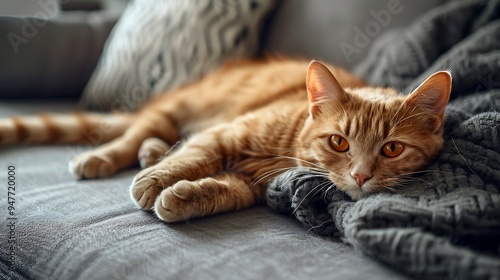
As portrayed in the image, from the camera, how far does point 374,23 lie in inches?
67.2

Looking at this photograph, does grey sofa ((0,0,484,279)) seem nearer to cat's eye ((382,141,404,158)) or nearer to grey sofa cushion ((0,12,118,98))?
cat's eye ((382,141,404,158))

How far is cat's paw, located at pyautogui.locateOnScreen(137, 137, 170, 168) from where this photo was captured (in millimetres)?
1492

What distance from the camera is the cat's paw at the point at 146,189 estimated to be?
1.11 m

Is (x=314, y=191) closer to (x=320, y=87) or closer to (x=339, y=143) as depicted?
(x=339, y=143)

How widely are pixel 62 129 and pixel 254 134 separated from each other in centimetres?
80

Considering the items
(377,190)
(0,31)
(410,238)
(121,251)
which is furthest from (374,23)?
(0,31)

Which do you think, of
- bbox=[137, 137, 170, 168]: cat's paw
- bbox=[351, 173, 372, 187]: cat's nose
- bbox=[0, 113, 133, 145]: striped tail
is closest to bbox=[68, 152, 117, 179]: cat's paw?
bbox=[137, 137, 170, 168]: cat's paw

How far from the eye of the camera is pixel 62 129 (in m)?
1.74

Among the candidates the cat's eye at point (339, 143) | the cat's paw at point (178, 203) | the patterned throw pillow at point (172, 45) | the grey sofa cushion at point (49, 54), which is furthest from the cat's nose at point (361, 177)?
the grey sofa cushion at point (49, 54)

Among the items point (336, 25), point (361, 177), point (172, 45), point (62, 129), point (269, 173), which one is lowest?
point (62, 129)

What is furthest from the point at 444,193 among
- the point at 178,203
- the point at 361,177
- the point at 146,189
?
the point at 146,189

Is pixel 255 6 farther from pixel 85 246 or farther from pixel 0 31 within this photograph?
pixel 85 246

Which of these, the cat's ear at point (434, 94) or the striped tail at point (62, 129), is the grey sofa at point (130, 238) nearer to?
the striped tail at point (62, 129)

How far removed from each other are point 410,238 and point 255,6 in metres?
1.34
